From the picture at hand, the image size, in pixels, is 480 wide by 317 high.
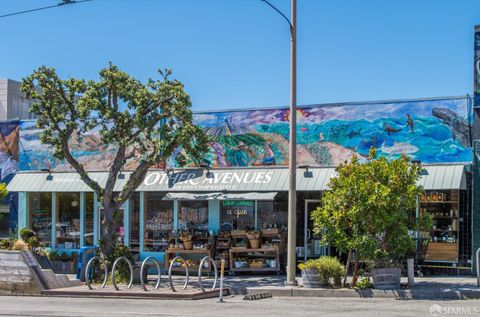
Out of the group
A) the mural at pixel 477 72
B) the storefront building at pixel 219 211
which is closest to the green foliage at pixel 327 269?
the storefront building at pixel 219 211

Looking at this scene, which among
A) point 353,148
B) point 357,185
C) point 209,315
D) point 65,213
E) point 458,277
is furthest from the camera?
point 65,213

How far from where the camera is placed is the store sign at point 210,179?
77.1 feet

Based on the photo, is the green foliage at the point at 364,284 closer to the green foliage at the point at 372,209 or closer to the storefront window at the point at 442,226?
the green foliage at the point at 372,209

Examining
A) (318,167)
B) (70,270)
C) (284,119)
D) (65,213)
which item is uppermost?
(284,119)

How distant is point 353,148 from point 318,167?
4.15ft

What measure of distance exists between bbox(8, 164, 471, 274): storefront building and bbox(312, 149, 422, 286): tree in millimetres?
3034

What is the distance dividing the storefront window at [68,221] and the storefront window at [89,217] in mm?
348

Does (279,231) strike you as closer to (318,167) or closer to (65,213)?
(318,167)

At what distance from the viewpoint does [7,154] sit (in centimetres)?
2797

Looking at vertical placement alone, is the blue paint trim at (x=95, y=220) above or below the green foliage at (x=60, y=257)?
above

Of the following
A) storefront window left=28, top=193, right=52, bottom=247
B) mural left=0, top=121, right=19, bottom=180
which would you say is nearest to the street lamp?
storefront window left=28, top=193, right=52, bottom=247

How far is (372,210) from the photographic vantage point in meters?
17.9

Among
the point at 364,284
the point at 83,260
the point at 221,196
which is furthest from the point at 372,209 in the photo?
the point at 83,260

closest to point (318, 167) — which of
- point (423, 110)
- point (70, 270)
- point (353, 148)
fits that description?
point (353, 148)
